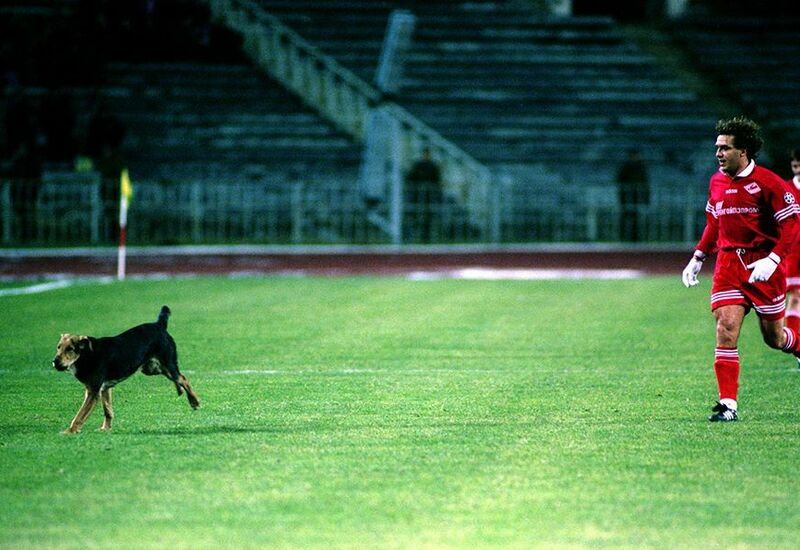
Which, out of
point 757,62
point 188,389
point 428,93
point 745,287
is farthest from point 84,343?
point 757,62

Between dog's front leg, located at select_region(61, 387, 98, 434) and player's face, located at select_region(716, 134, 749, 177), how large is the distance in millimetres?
4478

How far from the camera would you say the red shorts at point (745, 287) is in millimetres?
9539

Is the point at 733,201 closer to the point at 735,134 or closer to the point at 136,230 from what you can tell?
the point at 735,134

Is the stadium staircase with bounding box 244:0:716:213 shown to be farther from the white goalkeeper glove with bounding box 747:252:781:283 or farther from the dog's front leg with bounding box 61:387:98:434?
the dog's front leg with bounding box 61:387:98:434

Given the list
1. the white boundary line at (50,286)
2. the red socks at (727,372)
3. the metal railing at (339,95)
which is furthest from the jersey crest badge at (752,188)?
the metal railing at (339,95)

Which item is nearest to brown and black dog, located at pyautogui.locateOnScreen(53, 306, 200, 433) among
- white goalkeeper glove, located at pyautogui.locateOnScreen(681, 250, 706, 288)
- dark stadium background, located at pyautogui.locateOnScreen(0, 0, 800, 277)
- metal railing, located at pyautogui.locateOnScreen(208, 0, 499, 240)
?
white goalkeeper glove, located at pyautogui.locateOnScreen(681, 250, 706, 288)

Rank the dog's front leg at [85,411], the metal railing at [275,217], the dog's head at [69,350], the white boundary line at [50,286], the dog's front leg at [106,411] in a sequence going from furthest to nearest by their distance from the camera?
the metal railing at [275,217] → the white boundary line at [50,286] → the dog's front leg at [106,411] → the dog's front leg at [85,411] → the dog's head at [69,350]

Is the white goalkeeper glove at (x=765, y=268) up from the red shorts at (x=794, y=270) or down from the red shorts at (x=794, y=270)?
up

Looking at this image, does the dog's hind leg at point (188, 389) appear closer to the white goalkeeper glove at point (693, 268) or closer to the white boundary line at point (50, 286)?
the white goalkeeper glove at point (693, 268)

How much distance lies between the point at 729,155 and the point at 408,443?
3.08m

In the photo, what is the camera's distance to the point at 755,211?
956 cm

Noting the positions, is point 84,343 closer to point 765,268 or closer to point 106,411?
point 106,411

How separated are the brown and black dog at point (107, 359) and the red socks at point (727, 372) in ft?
12.3

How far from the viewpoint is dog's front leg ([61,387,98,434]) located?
8.58 metres
